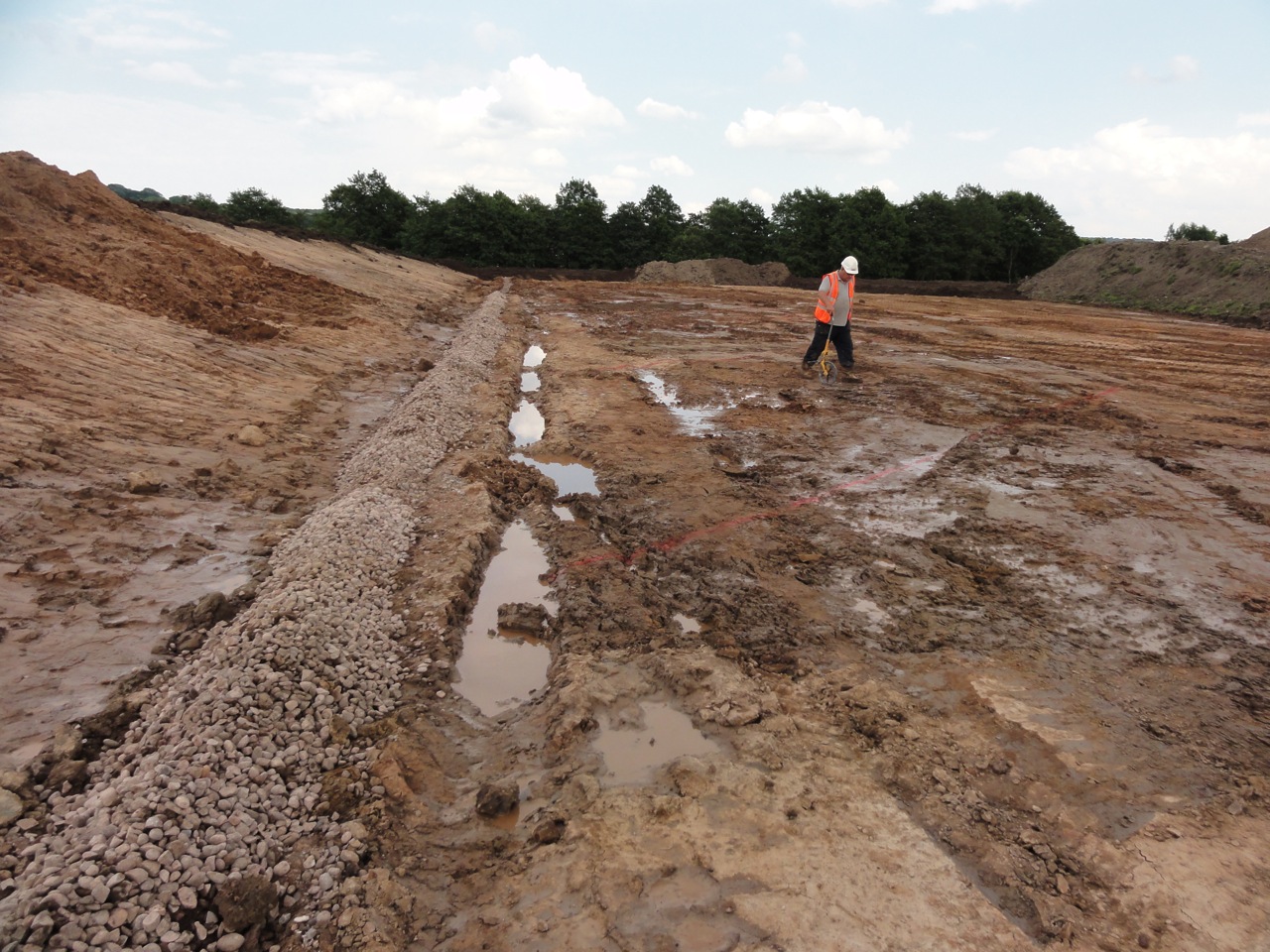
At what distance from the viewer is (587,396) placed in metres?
11.9

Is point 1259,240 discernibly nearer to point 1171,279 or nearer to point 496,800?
point 1171,279

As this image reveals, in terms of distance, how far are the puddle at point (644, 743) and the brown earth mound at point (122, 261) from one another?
1157 cm

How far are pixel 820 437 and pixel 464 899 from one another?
25.8 ft

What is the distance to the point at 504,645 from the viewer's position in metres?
5.27

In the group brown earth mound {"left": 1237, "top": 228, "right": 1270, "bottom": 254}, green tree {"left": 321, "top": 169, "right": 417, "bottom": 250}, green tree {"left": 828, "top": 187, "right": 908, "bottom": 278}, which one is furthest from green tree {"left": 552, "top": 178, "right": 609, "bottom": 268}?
brown earth mound {"left": 1237, "top": 228, "right": 1270, "bottom": 254}

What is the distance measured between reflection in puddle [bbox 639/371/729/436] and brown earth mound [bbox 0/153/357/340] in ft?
25.5

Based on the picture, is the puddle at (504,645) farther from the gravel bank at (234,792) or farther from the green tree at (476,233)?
the green tree at (476,233)

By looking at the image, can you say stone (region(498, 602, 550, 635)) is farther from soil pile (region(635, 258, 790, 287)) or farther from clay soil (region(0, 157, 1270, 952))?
soil pile (region(635, 258, 790, 287))

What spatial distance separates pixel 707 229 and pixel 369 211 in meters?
30.7

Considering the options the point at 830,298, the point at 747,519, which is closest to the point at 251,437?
the point at 747,519

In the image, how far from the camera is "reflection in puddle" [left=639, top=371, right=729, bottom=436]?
1027cm

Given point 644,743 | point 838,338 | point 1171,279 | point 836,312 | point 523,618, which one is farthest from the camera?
point 1171,279

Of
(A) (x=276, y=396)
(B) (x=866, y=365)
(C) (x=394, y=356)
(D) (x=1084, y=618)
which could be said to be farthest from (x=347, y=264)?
(D) (x=1084, y=618)

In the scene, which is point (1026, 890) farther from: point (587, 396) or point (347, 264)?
point (347, 264)
